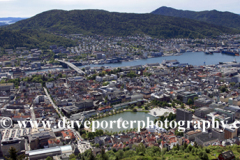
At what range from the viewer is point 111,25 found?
34.7 metres

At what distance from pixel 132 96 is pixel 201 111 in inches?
118

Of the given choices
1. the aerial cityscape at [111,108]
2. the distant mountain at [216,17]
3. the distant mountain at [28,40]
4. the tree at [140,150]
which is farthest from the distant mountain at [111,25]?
the tree at [140,150]

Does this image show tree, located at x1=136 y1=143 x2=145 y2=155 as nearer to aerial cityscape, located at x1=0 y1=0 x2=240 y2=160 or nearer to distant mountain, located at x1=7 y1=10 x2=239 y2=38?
aerial cityscape, located at x1=0 y1=0 x2=240 y2=160

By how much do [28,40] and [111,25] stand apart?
13.7m

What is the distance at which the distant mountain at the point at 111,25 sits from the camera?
32812 millimetres

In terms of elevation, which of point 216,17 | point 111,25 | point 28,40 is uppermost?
point 216,17

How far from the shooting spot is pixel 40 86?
11.8m

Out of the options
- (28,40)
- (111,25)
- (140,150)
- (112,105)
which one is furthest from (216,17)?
(140,150)

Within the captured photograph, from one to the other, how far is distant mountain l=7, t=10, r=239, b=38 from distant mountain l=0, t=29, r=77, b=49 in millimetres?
4786

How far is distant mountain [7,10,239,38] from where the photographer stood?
1292 inches

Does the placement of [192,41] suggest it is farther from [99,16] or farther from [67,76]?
[67,76]

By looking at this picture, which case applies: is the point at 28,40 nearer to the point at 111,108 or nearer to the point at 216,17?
the point at 111,108

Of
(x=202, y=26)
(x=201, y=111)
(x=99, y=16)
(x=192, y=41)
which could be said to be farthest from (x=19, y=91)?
(x=202, y=26)

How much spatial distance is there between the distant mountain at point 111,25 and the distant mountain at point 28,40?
479cm
